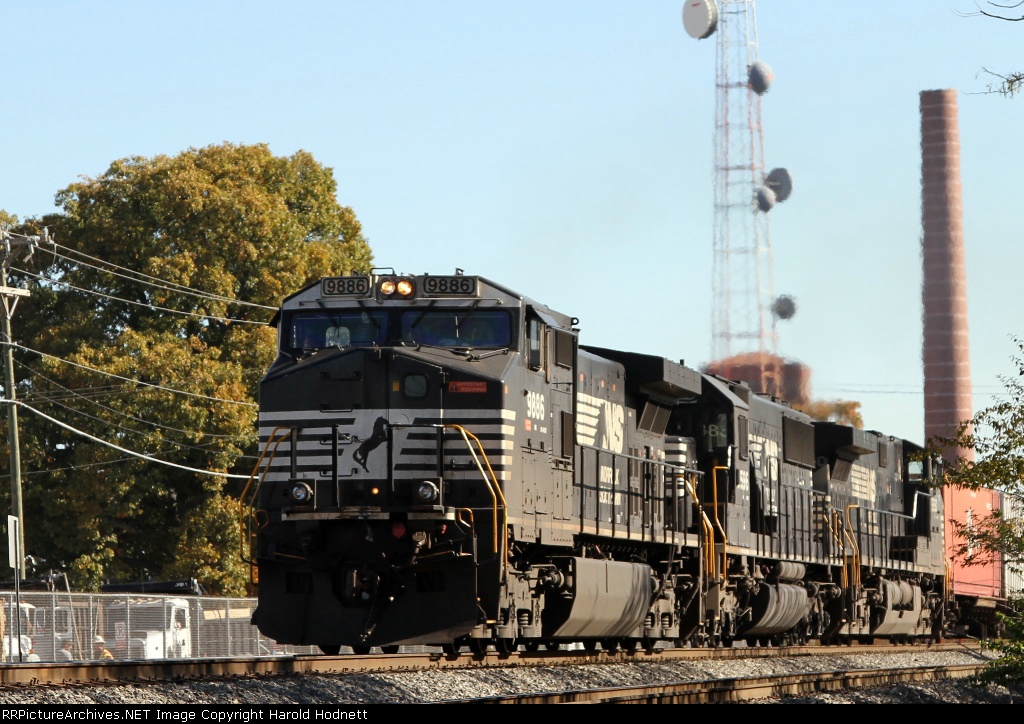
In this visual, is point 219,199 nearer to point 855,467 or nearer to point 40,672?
point 855,467

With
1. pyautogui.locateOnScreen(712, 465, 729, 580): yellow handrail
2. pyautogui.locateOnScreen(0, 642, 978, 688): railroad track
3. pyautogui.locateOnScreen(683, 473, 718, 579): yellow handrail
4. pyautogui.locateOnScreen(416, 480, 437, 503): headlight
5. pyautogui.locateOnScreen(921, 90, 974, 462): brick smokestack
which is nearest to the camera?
pyautogui.locateOnScreen(0, 642, 978, 688): railroad track

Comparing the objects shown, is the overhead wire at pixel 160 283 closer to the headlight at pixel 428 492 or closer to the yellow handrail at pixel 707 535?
the yellow handrail at pixel 707 535

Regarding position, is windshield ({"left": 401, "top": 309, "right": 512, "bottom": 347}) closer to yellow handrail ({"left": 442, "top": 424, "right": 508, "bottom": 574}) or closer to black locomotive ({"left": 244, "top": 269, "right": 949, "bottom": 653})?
black locomotive ({"left": 244, "top": 269, "right": 949, "bottom": 653})

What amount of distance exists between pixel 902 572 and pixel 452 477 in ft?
59.4

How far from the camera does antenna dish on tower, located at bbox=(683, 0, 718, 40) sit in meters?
98.8

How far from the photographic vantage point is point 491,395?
15.4 meters

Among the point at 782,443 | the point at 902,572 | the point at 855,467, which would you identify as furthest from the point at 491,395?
the point at 902,572

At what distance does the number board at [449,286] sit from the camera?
1583cm

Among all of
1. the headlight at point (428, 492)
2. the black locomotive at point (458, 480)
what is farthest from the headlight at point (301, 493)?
the headlight at point (428, 492)

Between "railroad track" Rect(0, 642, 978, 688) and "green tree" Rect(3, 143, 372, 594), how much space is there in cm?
1447

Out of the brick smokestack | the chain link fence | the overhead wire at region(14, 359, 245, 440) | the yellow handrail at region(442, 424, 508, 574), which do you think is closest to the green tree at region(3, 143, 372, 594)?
the overhead wire at region(14, 359, 245, 440)

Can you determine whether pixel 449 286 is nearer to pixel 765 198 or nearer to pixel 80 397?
pixel 80 397

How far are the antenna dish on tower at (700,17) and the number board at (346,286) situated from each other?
86375 mm

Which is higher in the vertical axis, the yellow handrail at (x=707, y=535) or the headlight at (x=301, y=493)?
the headlight at (x=301, y=493)
